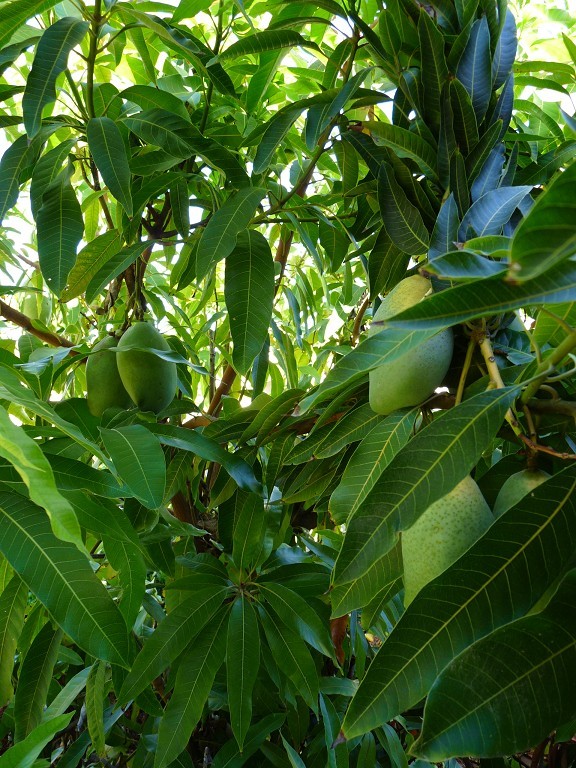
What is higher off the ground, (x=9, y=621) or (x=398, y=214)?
(x=398, y=214)

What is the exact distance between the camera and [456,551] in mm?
552

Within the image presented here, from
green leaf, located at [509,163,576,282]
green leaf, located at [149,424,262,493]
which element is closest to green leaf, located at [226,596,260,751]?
green leaf, located at [149,424,262,493]

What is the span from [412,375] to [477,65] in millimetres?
441

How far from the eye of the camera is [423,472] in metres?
0.55

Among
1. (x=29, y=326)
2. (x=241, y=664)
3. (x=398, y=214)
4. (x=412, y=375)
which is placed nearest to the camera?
(x=412, y=375)

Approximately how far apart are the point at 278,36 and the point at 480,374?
57 cm

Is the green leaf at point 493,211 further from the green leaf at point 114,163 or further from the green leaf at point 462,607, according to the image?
the green leaf at point 114,163

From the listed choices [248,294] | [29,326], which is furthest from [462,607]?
[29,326]

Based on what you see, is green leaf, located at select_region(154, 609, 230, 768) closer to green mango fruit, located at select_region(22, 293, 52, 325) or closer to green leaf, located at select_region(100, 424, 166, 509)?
green leaf, located at select_region(100, 424, 166, 509)

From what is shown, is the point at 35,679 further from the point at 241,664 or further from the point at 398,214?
the point at 398,214

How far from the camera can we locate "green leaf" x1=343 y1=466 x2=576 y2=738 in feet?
1.56

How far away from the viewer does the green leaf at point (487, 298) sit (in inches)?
14.8

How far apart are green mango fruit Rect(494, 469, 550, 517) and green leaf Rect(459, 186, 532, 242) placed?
0.27m

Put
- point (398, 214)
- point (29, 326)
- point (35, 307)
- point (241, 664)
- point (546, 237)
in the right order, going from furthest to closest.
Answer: point (35, 307), point (29, 326), point (241, 664), point (398, 214), point (546, 237)
